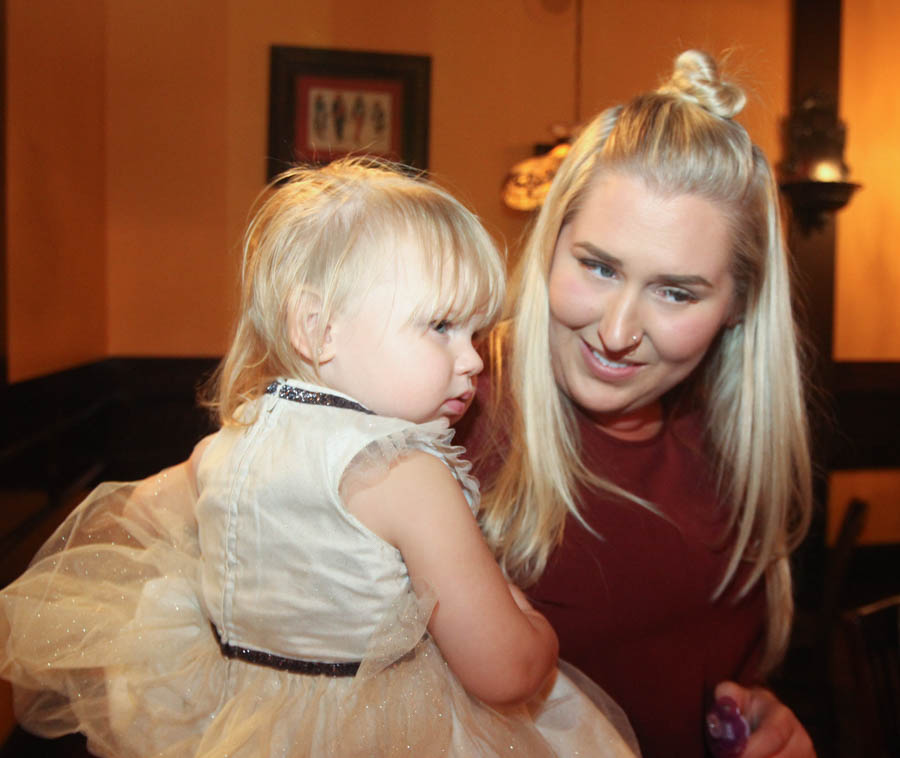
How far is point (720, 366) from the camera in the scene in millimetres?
1543

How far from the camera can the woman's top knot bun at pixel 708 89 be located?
1.31 meters

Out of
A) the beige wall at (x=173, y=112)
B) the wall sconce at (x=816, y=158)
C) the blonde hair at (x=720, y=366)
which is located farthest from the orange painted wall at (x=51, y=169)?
the wall sconce at (x=816, y=158)

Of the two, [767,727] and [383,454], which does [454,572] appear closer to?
[383,454]

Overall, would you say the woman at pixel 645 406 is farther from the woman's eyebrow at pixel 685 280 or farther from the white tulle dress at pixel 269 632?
the white tulle dress at pixel 269 632

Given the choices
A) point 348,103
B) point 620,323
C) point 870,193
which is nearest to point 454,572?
point 620,323

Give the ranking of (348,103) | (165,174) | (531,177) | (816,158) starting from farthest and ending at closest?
1. (816,158)
2. (531,177)
3. (348,103)
4. (165,174)

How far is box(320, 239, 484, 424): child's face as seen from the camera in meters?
0.89

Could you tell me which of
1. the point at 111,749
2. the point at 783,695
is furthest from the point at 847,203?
the point at 111,749

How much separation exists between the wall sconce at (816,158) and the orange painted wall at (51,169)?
9.95 feet

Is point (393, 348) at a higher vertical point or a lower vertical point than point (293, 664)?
higher

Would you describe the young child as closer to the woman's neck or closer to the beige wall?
the woman's neck

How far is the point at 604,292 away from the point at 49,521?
1073 millimetres

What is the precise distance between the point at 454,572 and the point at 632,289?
583 millimetres

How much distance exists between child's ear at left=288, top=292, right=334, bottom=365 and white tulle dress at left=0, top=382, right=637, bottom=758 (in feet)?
0.13
